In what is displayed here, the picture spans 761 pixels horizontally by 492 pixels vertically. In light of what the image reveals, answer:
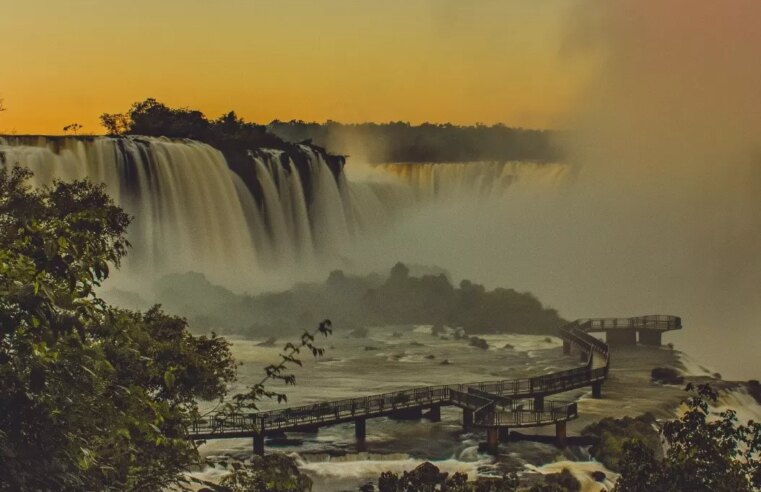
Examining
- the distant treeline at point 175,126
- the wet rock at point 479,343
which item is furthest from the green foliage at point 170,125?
the wet rock at point 479,343

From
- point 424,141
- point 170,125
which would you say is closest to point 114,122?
point 170,125

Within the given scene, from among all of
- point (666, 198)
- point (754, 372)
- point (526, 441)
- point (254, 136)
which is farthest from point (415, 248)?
point (526, 441)

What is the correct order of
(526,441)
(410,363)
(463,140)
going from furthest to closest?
(463,140)
(410,363)
(526,441)

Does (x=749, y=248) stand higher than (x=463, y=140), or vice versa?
(x=463, y=140)

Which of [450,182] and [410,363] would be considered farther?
[450,182]

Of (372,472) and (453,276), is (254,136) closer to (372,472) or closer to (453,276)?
(453,276)

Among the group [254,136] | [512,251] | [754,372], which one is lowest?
[754,372]

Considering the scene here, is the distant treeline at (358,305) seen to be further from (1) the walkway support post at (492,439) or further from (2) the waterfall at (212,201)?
(1) the walkway support post at (492,439)
